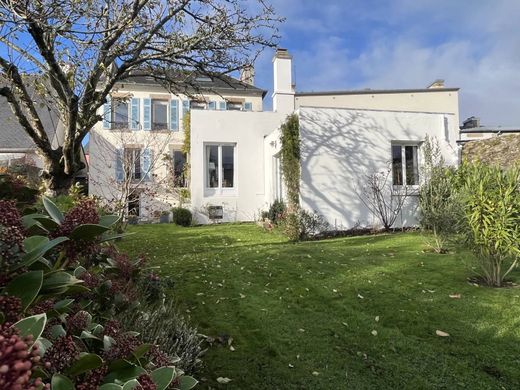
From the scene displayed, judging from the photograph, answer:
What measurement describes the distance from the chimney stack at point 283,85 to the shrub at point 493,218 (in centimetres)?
1255

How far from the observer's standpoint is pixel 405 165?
1334cm

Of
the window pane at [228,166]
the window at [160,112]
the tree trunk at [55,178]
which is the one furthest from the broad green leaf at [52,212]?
the window at [160,112]

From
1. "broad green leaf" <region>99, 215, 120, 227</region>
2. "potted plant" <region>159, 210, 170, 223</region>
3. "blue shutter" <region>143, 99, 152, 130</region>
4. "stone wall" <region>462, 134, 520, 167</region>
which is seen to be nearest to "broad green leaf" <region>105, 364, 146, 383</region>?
"broad green leaf" <region>99, 215, 120, 227</region>

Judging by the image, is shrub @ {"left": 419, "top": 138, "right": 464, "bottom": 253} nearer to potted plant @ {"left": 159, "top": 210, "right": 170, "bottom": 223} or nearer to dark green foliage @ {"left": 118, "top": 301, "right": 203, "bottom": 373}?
dark green foliage @ {"left": 118, "top": 301, "right": 203, "bottom": 373}

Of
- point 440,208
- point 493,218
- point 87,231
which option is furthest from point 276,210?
point 87,231

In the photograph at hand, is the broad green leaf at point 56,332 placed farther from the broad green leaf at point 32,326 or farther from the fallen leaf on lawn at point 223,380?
the fallen leaf on lawn at point 223,380

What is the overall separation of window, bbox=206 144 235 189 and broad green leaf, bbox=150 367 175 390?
595 inches

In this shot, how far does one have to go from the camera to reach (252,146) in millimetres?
16672

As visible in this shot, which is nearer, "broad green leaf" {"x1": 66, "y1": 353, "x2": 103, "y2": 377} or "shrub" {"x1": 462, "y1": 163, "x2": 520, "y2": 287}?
"broad green leaf" {"x1": 66, "y1": 353, "x2": 103, "y2": 377}

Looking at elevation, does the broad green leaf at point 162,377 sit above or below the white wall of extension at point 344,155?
below

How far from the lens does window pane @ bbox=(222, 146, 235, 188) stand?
54.9 ft

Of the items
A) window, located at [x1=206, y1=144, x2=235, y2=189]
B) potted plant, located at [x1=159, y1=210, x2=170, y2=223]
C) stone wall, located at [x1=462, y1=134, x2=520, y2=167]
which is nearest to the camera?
stone wall, located at [x1=462, y1=134, x2=520, y2=167]

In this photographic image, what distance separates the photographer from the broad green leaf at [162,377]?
4.68 ft

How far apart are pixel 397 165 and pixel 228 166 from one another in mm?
6754
